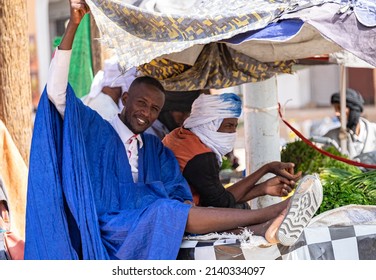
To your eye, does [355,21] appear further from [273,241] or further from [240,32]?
[273,241]

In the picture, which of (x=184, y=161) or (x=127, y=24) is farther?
(x=184, y=161)

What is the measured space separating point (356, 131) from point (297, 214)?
484cm

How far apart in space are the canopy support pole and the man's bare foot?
69.9 inches

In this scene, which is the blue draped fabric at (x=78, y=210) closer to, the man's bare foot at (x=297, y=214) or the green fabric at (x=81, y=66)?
the man's bare foot at (x=297, y=214)

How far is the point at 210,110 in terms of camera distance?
5.63 meters

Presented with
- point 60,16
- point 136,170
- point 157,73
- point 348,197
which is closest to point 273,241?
point 348,197

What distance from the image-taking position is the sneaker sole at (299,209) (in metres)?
4.54

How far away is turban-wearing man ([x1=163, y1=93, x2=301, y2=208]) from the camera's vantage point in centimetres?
552

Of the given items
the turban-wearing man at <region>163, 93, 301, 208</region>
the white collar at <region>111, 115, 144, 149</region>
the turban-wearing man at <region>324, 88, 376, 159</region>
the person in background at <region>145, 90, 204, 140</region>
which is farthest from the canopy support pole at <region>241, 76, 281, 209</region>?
the turban-wearing man at <region>324, 88, 376, 159</region>

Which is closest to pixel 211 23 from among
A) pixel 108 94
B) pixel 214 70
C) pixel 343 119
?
pixel 214 70

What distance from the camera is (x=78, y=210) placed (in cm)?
481

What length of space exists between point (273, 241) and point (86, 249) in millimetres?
1064

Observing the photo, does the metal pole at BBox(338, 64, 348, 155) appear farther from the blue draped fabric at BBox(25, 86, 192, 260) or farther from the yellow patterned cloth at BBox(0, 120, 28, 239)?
the blue draped fabric at BBox(25, 86, 192, 260)

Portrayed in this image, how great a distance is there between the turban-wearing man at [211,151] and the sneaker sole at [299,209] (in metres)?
1.01
